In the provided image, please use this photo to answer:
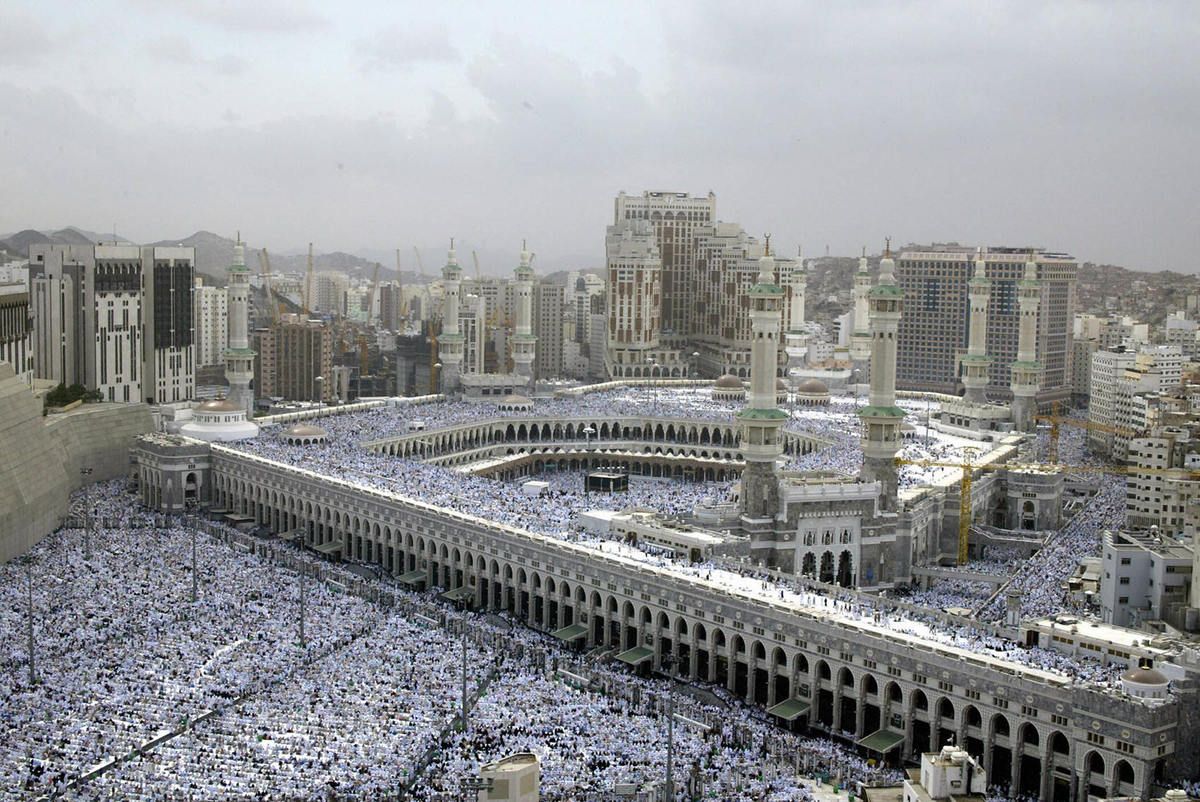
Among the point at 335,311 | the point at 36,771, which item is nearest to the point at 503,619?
the point at 36,771

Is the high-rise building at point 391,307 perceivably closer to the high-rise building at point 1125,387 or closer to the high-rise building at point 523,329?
the high-rise building at point 523,329

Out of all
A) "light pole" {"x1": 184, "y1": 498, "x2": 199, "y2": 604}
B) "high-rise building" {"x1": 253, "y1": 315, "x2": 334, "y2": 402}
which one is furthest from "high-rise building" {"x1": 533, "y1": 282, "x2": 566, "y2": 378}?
"light pole" {"x1": 184, "y1": 498, "x2": 199, "y2": 604}

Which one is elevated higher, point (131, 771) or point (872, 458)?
point (872, 458)

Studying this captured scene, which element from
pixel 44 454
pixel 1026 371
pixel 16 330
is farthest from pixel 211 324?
pixel 1026 371

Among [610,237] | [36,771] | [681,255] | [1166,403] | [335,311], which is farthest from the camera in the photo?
[335,311]

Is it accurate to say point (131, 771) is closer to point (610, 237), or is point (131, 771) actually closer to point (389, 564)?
point (389, 564)

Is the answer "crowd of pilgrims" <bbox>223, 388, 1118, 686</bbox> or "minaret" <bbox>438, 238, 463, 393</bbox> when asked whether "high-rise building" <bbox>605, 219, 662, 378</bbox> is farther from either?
"minaret" <bbox>438, 238, 463, 393</bbox>
